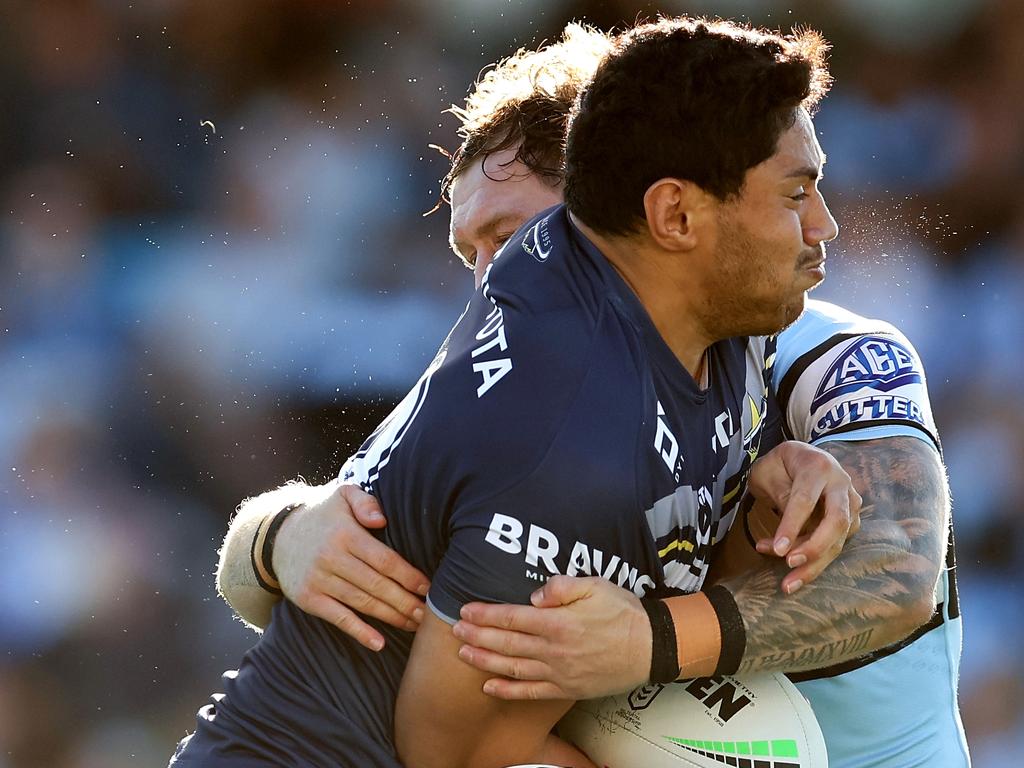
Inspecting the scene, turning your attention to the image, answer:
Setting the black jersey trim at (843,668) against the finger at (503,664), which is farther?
the black jersey trim at (843,668)

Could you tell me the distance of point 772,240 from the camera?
8.19 feet

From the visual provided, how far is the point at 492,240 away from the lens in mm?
3555

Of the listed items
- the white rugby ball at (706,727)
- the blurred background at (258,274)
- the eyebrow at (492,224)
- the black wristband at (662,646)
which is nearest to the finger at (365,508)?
the black wristband at (662,646)

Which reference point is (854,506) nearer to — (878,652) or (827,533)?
(827,533)

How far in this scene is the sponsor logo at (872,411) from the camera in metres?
2.82

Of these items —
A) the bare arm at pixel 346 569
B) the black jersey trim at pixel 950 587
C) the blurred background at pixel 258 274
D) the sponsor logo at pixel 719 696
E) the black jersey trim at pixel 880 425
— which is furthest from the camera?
the blurred background at pixel 258 274

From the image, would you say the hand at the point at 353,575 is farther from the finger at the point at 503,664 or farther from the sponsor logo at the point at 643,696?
the sponsor logo at the point at 643,696

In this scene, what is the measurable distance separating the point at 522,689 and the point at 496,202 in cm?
157

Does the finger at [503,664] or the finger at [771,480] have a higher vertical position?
the finger at [771,480]

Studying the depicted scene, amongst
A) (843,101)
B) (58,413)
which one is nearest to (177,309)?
(58,413)

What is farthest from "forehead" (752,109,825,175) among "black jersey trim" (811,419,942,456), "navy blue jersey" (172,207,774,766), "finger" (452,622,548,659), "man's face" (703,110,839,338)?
"finger" (452,622,548,659)

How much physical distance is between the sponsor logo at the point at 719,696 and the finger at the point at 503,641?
20.5 inches

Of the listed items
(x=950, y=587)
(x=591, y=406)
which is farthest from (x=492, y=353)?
(x=950, y=587)

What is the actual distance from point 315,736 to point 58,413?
3.86 m
